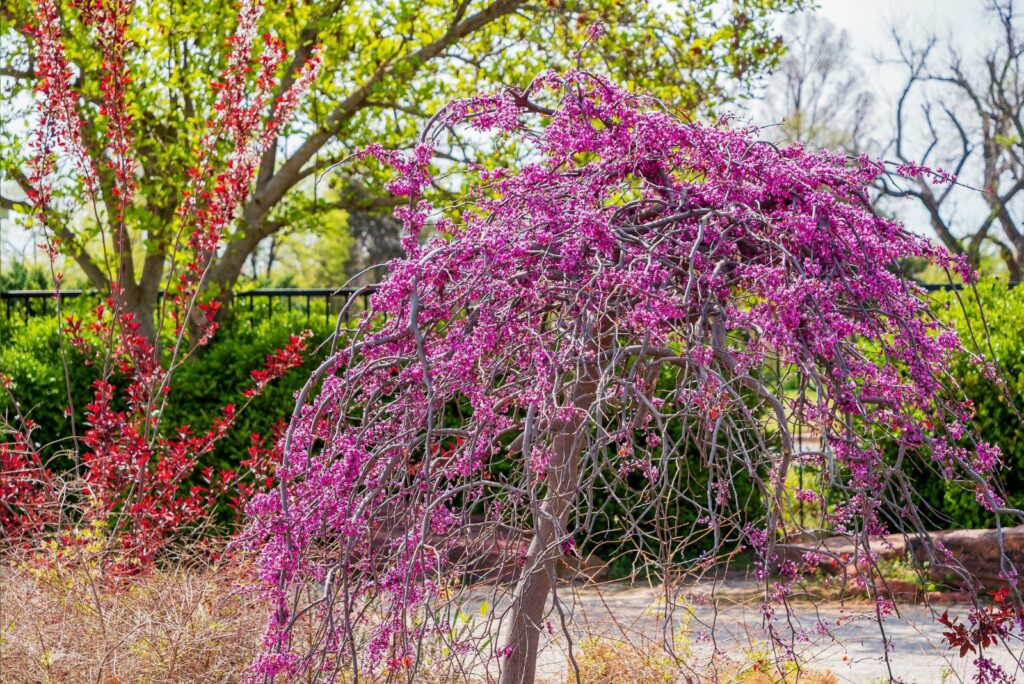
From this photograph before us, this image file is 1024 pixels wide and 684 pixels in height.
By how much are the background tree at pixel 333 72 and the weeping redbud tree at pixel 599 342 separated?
4149 mm

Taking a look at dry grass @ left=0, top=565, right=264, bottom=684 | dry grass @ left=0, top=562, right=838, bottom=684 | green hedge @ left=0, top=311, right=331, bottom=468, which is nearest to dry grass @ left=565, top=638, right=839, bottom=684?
dry grass @ left=0, top=562, right=838, bottom=684

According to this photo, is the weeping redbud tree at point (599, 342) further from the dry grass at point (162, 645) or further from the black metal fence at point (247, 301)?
the black metal fence at point (247, 301)

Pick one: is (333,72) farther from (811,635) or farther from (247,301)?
(811,635)

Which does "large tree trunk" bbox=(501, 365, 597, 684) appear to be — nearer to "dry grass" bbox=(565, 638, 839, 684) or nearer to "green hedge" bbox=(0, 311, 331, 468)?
"dry grass" bbox=(565, 638, 839, 684)

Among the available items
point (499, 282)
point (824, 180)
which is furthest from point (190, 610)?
point (824, 180)

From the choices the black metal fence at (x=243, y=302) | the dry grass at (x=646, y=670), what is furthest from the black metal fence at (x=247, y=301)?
the dry grass at (x=646, y=670)

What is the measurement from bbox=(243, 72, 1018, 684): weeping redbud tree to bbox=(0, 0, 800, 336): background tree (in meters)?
4.15

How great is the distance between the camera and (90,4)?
4605 millimetres

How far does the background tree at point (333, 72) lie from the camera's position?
6.79 m

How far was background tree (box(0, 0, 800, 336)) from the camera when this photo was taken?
22.3ft

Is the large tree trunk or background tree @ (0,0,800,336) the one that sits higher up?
background tree @ (0,0,800,336)

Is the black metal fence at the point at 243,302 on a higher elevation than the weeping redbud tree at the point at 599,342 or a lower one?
higher

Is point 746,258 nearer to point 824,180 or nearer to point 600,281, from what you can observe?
point 824,180

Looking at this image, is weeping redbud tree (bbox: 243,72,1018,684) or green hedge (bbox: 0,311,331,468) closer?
weeping redbud tree (bbox: 243,72,1018,684)
